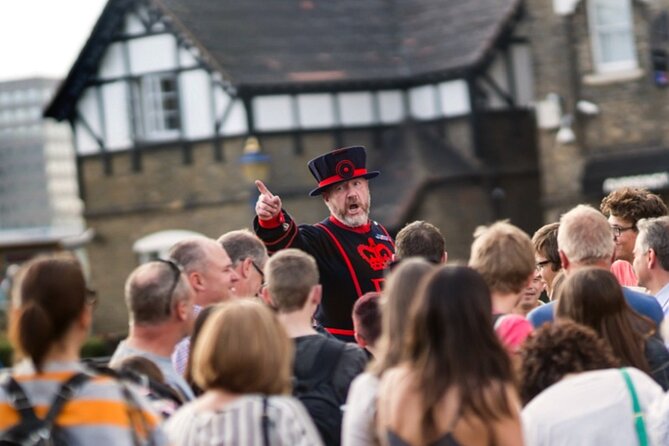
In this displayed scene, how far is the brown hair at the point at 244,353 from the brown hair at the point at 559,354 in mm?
1023

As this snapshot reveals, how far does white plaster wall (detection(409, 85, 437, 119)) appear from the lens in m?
29.5

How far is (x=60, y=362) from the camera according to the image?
5.35 metres

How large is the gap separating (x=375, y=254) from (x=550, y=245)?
1.03 meters

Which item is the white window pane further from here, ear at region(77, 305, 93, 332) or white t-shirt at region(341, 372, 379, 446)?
ear at region(77, 305, 93, 332)

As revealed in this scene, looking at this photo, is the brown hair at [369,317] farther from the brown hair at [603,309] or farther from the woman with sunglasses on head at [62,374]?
the woman with sunglasses on head at [62,374]

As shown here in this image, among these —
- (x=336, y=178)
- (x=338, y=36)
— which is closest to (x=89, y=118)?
(x=338, y=36)

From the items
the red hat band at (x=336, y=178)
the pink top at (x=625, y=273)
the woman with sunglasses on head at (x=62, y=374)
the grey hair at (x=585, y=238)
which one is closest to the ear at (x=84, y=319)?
the woman with sunglasses on head at (x=62, y=374)

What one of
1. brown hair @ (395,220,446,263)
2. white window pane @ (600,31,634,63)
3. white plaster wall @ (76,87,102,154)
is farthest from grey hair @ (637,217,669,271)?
white plaster wall @ (76,87,102,154)

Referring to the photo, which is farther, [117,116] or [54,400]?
[117,116]

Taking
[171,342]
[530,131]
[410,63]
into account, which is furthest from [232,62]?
[171,342]

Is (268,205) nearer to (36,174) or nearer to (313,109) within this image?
(313,109)

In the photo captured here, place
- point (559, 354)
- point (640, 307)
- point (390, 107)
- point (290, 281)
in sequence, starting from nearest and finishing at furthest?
point (559, 354)
point (290, 281)
point (640, 307)
point (390, 107)

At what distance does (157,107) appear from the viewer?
3003 cm

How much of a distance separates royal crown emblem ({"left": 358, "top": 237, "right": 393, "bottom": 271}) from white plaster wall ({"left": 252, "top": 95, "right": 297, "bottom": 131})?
19.7 metres
